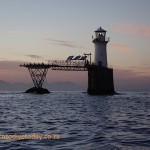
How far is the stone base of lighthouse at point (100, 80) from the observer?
83375 mm

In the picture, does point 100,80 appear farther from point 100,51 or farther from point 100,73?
point 100,51

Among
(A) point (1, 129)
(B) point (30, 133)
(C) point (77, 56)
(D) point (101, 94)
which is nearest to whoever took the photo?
(B) point (30, 133)

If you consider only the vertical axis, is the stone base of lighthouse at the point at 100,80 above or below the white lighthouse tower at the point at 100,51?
below

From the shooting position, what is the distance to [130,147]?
1434 cm

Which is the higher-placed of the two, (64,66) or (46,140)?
(64,66)

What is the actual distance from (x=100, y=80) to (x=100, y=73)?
1.83 m

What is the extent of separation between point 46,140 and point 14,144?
1663 mm

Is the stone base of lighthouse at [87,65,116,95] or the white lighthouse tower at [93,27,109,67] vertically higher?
the white lighthouse tower at [93,27,109,67]

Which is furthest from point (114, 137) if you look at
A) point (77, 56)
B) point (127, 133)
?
point (77, 56)

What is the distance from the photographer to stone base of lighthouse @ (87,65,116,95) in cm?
8338

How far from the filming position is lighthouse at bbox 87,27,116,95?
8350 cm

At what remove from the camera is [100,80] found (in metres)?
83.4

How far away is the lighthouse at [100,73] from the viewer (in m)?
83.5

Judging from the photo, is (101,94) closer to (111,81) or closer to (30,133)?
(111,81)
